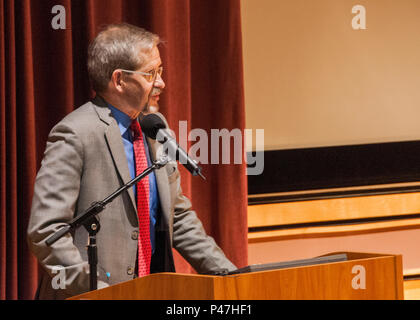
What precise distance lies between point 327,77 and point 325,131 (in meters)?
0.28

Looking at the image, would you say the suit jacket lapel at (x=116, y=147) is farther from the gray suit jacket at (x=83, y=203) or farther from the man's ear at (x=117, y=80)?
the man's ear at (x=117, y=80)

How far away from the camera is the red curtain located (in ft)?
8.19

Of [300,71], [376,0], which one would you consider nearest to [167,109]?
[300,71]

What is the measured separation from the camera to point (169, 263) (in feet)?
7.20

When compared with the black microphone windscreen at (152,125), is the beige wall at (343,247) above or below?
below

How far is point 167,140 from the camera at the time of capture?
5.92 ft

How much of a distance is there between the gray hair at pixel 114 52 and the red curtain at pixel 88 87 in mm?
402

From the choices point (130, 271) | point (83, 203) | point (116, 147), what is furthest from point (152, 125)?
point (130, 271)

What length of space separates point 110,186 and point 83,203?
0.10 metres

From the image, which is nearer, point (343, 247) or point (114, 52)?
point (114, 52)

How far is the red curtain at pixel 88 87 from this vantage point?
250cm

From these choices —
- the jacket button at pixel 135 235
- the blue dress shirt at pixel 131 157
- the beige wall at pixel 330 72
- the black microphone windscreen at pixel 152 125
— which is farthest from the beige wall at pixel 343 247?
the black microphone windscreen at pixel 152 125
